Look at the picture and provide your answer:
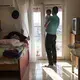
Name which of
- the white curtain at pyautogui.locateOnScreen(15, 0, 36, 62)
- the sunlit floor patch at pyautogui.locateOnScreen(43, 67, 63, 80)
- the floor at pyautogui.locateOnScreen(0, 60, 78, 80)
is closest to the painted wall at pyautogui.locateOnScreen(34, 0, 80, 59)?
the white curtain at pyautogui.locateOnScreen(15, 0, 36, 62)

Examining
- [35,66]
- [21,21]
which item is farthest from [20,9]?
[35,66]

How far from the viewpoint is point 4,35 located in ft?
20.0

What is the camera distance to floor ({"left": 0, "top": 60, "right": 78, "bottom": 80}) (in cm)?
436

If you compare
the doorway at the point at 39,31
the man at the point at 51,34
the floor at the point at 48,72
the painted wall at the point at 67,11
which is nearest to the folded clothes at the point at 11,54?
the floor at the point at 48,72

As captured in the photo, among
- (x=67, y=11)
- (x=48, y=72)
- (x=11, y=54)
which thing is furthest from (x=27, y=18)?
(x=11, y=54)

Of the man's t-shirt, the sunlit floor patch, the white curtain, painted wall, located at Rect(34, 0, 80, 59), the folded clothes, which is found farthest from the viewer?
painted wall, located at Rect(34, 0, 80, 59)

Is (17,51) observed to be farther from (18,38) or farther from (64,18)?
(64,18)

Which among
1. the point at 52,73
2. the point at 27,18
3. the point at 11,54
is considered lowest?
the point at 52,73

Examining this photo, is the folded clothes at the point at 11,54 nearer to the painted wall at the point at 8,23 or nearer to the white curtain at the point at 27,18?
the white curtain at the point at 27,18

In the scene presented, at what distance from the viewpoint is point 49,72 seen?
15.6ft

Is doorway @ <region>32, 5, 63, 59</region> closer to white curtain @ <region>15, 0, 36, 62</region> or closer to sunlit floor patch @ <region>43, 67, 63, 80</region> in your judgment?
white curtain @ <region>15, 0, 36, 62</region>

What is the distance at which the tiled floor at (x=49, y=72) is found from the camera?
172 inches

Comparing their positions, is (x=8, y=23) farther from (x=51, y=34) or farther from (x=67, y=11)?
(x=67, y=11)

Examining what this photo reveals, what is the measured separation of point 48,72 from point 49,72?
0.08 ft
